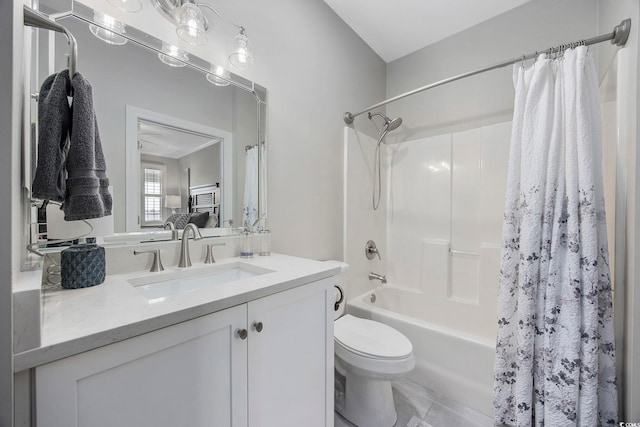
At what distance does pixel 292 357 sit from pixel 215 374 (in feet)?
1.00

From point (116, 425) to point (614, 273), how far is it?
1836 mm

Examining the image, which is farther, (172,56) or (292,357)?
(172,56)

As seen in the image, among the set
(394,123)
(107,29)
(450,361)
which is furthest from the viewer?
(394,123)

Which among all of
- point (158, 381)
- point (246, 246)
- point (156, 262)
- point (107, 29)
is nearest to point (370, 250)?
point (246, 246)

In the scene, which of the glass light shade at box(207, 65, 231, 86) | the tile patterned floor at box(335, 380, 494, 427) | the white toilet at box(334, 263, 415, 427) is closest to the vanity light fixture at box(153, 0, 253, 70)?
the glass light shade at box(207, 65, 231, 86)

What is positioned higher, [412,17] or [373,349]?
[412,17]

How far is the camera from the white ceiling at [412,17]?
1774 millimetres

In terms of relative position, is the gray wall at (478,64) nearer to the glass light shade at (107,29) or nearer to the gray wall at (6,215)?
the glass light shade at (107,29)

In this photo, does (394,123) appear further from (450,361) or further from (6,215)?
(6,215)

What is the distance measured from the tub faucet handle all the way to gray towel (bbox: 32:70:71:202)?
1896mm

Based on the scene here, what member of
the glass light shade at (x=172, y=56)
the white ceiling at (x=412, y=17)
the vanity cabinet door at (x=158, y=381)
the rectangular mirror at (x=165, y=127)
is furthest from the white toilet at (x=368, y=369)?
the white ceiling at (x=412, y=17)

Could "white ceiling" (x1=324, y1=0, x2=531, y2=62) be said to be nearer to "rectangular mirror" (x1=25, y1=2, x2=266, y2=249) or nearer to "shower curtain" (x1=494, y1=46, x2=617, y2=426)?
"shower curtain" (x1=494, y1=46, x2=617, y2=426)

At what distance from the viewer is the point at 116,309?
593mm

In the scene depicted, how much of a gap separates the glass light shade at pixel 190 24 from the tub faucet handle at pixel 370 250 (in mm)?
1774
